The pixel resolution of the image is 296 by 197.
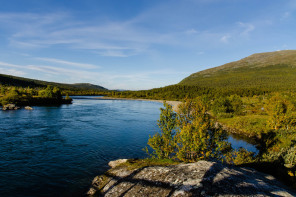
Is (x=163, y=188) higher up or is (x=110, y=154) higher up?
(x=163, y=188)

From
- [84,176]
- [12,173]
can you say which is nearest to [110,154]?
[84,176]

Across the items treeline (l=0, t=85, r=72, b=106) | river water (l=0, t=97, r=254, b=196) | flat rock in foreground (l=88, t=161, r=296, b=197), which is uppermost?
treeline (l=0, t=85, r=72, b=106)

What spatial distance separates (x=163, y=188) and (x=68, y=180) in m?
13.7

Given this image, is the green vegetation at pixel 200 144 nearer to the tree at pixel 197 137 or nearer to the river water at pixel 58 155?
the tree at pixel 197 137

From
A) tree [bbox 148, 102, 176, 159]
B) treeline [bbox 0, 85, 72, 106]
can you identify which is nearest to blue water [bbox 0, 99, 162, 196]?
tree [bbox 148, 102, 176, 159]

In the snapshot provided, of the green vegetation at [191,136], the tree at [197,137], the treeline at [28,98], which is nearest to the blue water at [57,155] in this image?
the green vegetation at [191,136]

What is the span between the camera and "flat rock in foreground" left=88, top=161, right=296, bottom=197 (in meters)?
10.4

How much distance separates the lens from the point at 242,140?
4050cm

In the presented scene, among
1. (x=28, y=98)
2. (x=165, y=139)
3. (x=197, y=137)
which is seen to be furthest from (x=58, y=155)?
(x=28, y=98)

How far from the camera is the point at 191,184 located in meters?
10.9

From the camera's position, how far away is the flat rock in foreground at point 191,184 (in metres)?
10.4

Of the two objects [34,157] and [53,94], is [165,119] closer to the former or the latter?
[34,157]

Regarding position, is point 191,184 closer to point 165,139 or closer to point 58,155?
point 165,139

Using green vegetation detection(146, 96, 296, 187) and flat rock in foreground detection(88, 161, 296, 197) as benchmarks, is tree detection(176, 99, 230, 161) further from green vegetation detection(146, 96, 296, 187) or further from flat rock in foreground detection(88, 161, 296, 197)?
flat rock in foreground detection(88, 161, 296, 197)
